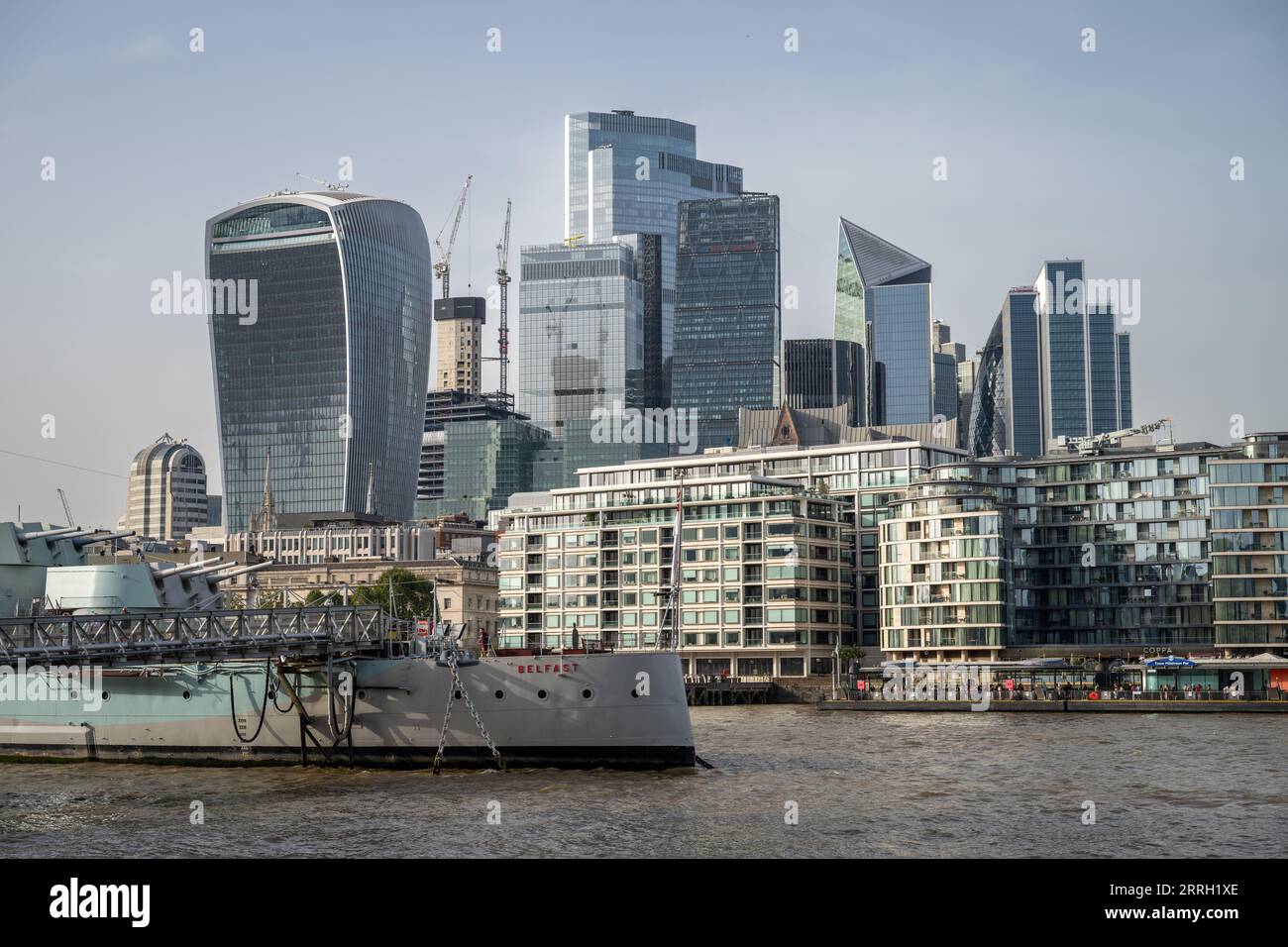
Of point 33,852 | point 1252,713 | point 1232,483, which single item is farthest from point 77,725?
point 1232,483

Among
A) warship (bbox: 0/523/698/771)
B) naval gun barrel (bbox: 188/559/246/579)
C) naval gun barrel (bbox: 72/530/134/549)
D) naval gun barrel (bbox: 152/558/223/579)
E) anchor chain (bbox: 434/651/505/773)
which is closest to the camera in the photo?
warship (bbox: 0/523/698/771)

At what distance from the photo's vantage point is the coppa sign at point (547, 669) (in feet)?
178

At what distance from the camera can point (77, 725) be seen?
65.2 meters

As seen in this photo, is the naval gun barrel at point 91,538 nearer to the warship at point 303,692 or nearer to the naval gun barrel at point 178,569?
the naval gun barrel at point 178,569

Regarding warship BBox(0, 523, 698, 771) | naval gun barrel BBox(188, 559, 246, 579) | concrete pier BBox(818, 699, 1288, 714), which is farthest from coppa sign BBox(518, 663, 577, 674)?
concrete pier BBox(818, 699, 1288, 714)

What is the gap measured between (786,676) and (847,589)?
15598 mm

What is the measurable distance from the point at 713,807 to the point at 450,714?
1483 centimetres

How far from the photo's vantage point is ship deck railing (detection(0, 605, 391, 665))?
5462 centimetres

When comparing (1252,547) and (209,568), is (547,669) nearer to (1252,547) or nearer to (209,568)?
(209,568)

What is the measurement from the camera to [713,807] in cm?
4522

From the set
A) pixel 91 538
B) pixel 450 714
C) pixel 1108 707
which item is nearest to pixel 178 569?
pixel 91 538

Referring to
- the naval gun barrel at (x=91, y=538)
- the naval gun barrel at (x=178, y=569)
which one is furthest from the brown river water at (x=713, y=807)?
the naval gun barrel at (x=91, y=538)

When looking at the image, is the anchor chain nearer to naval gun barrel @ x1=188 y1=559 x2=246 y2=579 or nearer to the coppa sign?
the coppa sign

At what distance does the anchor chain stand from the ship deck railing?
4.40 metres
